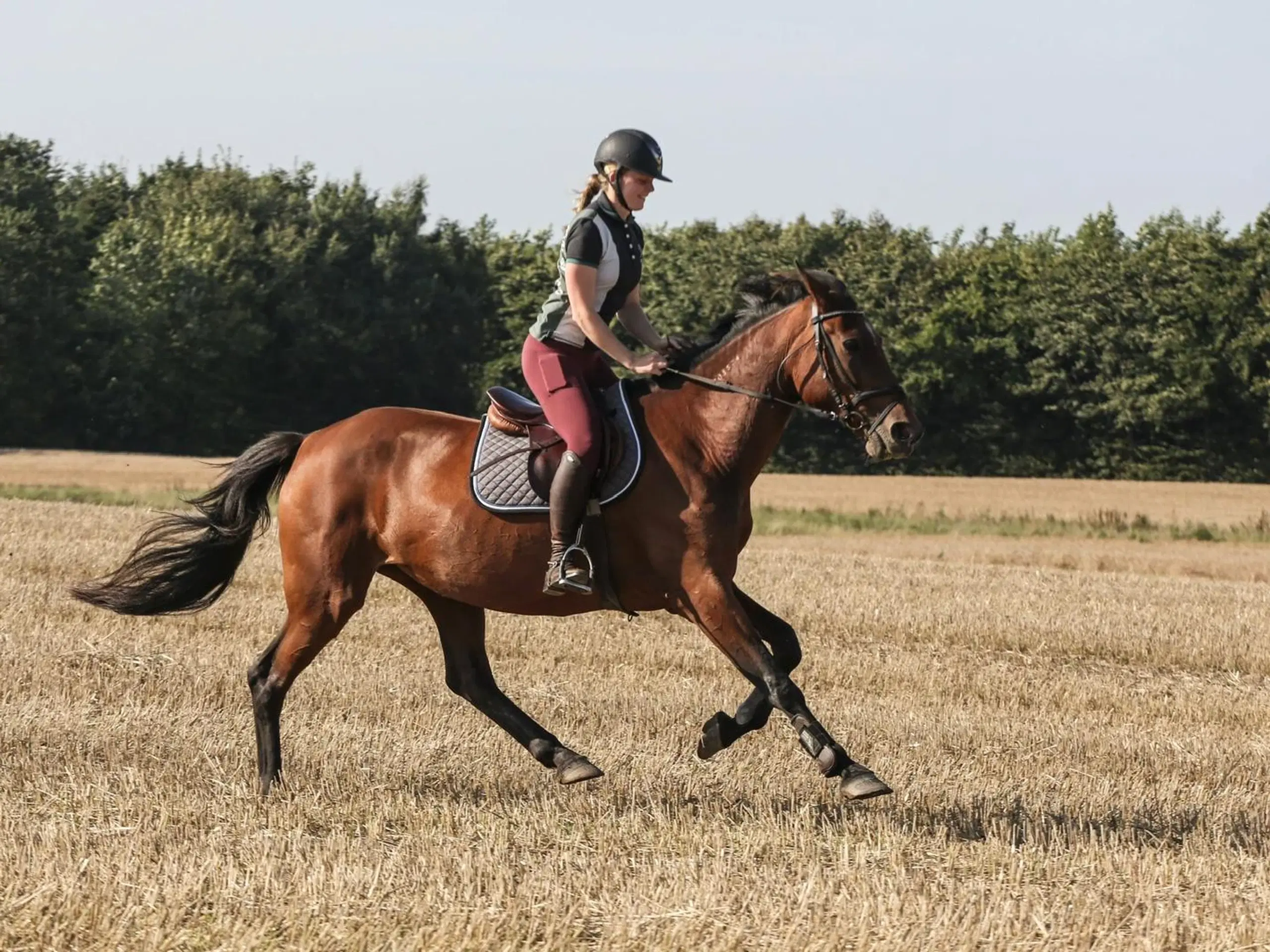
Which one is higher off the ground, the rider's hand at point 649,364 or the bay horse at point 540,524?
the rider's hand at point 649,364

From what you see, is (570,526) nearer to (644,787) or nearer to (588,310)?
(588,310)

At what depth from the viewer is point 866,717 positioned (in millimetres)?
10211

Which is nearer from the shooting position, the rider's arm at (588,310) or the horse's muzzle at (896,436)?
the horse's muzzle at (896,436)

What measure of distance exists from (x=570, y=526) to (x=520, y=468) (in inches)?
17.5

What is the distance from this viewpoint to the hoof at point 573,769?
768 cm

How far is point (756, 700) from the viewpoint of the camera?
7211 mm

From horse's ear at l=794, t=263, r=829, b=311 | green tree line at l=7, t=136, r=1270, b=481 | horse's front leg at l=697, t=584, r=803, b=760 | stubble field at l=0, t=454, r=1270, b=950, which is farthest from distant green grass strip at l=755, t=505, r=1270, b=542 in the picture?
horse's ear at l=794, t=263, r=829, b=311

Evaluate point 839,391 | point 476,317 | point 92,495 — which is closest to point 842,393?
point 839,391

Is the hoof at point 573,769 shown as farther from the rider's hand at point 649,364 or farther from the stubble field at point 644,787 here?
the rider's hand at point 649,364

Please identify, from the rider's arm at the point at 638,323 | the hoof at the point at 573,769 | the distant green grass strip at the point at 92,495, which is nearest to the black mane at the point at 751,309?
the rider's arm at the point at 638,323

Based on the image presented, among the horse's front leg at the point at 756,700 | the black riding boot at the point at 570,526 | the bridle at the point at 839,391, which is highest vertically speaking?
the bridle at the point at 839,391

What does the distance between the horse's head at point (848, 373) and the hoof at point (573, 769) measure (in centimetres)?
196

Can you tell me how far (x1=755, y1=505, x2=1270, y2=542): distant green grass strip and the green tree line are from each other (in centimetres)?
1454

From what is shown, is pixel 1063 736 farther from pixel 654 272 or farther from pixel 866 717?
pixel 654 272
